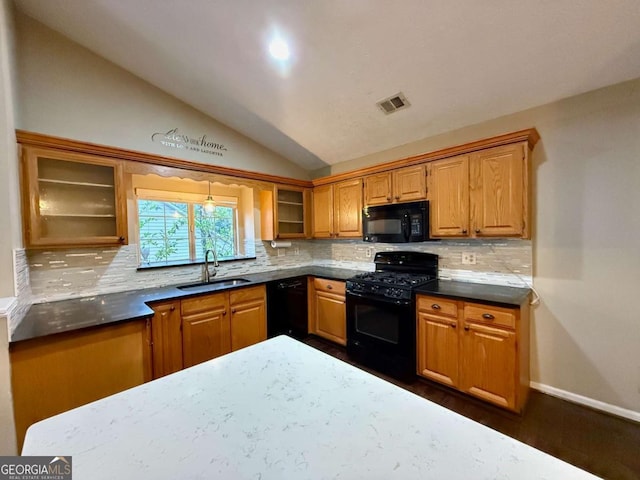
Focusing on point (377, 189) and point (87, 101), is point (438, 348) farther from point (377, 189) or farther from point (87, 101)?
point (87, 101)

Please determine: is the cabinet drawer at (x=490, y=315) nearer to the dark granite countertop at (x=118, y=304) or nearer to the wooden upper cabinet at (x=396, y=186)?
the dark granite countertop at (x=118, y=304)

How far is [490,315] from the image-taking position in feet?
6.74

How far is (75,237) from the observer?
219cm

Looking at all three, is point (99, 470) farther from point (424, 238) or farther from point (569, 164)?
point (569, 164)

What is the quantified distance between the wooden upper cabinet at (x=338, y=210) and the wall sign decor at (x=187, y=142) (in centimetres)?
Result: 138

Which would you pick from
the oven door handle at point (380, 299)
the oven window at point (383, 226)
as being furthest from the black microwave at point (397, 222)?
the oven door handle at point (380, 299)

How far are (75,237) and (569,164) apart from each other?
3994 mm

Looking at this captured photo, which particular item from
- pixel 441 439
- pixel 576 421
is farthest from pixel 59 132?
pixel 576 421

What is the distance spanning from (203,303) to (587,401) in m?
3.28

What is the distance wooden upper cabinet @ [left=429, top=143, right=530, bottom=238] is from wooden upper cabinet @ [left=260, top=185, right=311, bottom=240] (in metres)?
1.78

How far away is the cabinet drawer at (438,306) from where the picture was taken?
224 cm

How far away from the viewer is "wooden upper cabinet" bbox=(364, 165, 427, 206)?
9.01 ft

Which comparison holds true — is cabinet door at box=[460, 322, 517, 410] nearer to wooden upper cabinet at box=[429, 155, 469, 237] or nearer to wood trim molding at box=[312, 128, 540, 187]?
wooden upper cabinet at box=[429, 155, 469, 237]

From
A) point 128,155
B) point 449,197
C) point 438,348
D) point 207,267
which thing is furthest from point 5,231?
point 449,197
